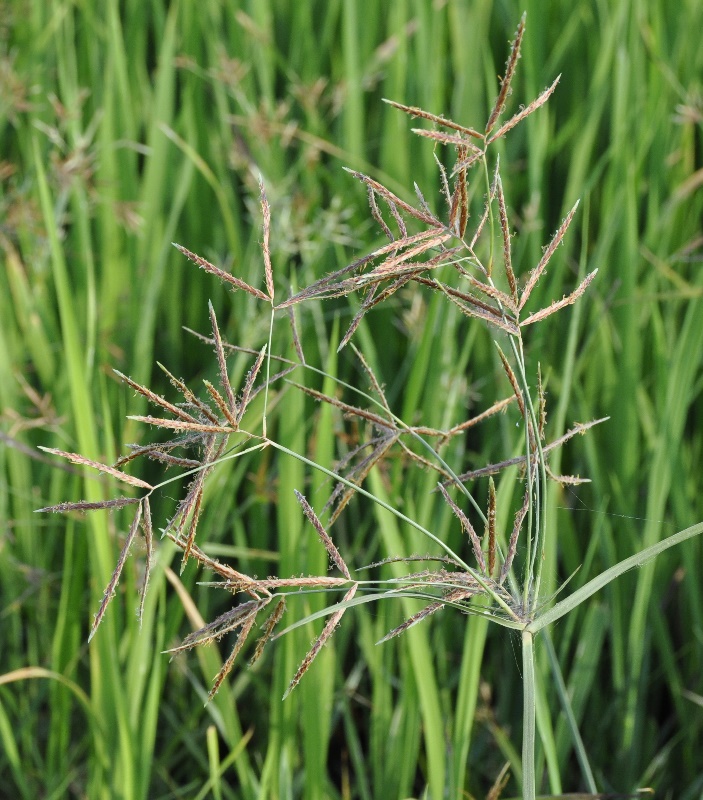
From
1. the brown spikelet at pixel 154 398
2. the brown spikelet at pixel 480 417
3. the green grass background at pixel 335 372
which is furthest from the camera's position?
the green grass background at pixel 335 372

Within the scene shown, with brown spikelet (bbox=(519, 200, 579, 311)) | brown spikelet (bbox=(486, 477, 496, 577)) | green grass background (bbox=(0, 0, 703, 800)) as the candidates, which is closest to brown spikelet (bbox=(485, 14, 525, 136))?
brown spikelet (bbox=(519, 200, 579, 311))

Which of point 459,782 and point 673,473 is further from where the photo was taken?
point 673,473

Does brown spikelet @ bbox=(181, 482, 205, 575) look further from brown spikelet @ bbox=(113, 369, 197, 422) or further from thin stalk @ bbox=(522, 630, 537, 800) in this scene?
thin stalk @ bbox=(522, 630, 537, 800)

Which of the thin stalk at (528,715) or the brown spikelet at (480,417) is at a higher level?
the brown spikelet at (480,417)

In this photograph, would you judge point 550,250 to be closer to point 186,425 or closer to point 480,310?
point 480,310

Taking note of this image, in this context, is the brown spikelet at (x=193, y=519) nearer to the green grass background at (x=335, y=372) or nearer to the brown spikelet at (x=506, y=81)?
the brown spikelet at (x=506, y=81)

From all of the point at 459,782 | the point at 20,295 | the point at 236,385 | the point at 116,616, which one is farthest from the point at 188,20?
the point at 459,782

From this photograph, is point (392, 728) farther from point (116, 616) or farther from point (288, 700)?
point (116, 616)

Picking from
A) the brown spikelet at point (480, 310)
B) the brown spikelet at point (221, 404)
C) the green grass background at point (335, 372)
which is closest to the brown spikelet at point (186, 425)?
the brown spikelet at point (221, 404)

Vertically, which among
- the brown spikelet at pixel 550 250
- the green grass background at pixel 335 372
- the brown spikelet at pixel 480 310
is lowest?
the green grass background at pixel 335 372
